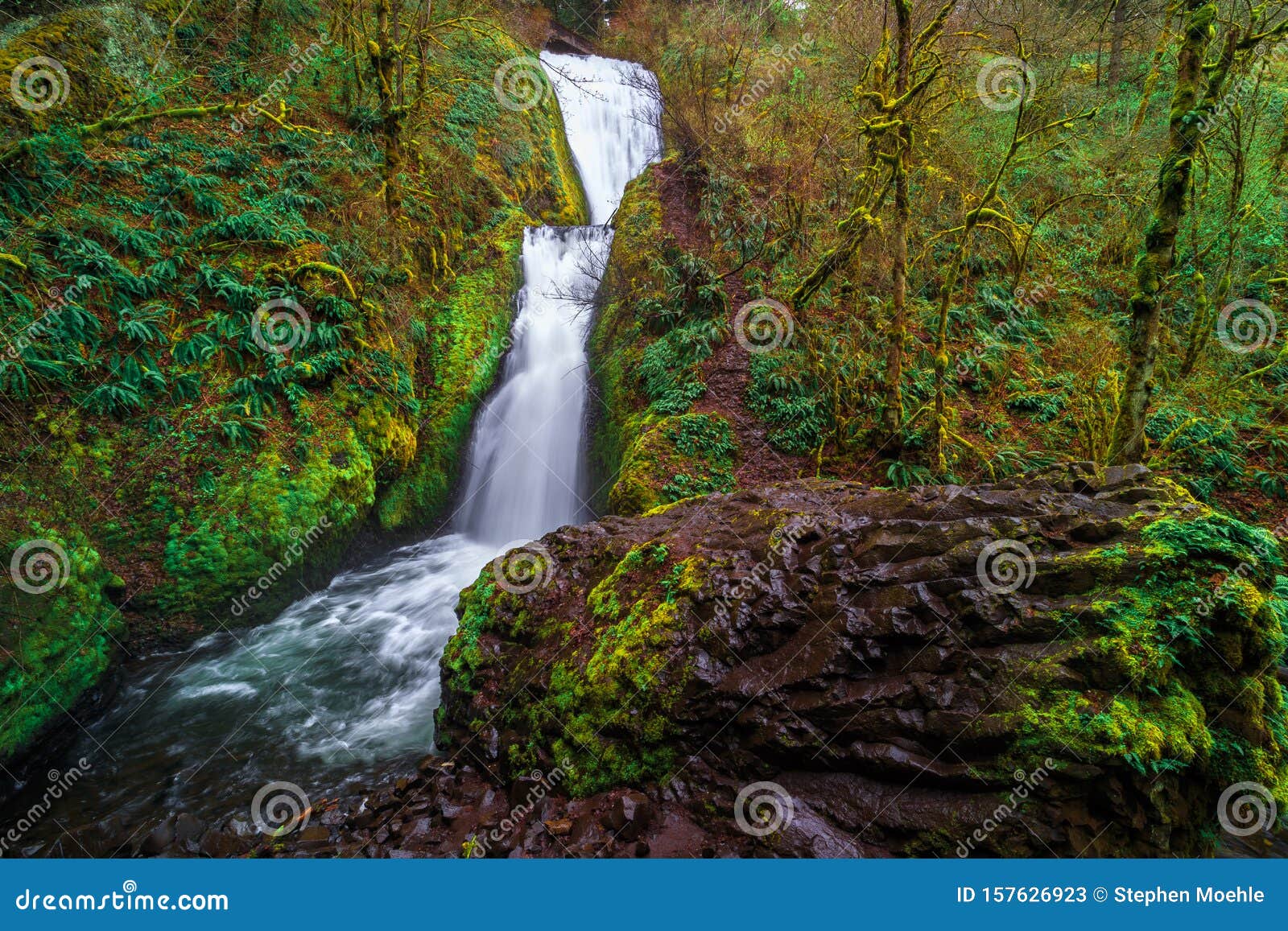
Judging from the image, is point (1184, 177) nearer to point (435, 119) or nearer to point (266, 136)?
point (266, 136)

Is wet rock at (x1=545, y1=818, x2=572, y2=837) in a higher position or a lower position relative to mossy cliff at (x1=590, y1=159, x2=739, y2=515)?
lower

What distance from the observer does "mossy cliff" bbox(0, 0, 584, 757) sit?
6.02m

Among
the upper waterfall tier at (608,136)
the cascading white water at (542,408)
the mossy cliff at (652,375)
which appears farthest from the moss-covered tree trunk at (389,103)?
the upper waterfall tier at (608,136)

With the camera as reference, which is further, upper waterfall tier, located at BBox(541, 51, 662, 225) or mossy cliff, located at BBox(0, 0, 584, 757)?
upper waterfall tier, located at BBox(541, 51, 662, 225)

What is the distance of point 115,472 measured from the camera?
646 centimetres

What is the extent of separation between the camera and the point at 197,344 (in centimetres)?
720

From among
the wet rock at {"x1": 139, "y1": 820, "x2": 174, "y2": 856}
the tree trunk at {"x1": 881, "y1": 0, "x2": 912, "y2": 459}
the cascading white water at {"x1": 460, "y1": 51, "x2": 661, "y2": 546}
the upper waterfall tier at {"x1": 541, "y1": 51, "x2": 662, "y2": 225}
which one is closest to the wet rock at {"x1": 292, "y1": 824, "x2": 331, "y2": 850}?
the wet rock at {"x1": 139, "y1": 820, "x2": 174, "y2": 856}

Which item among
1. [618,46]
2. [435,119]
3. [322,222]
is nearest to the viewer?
[322,222]

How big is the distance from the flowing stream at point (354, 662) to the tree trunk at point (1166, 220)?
7.15 m

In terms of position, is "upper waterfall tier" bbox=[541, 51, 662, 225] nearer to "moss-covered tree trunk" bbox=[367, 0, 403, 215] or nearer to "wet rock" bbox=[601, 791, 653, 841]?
"moss-covered tree trunk" bbox=[367, 0, 403, 215]

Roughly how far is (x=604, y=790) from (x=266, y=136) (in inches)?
483

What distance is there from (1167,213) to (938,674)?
16.3 ft

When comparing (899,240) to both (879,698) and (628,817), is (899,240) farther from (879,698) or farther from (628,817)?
(628,817)

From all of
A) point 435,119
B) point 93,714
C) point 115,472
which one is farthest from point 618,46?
point 93,714
